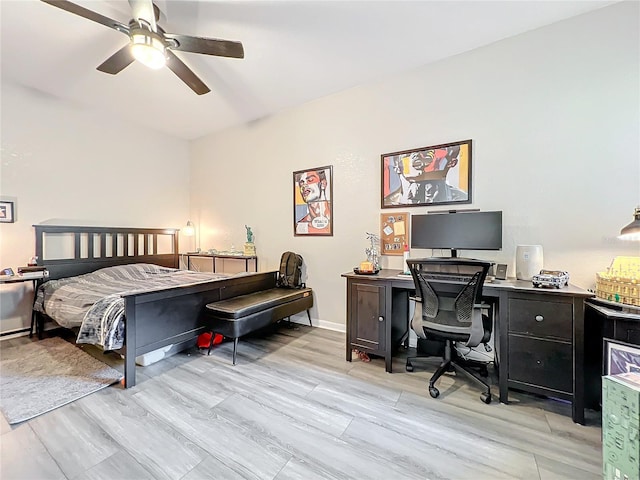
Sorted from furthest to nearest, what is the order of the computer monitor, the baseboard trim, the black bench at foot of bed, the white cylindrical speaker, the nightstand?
1. the baseboard trim
2. the nightstand
3. the black bench at foot of bed
4. the computer monitor
5. the white cylindrical speaker

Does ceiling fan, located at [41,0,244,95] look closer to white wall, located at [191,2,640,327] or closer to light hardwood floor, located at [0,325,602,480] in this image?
white wall, located at [191,2,640,327]

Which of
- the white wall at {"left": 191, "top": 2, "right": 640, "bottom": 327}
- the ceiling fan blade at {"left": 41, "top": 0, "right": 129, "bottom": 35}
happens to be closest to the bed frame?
the white wall at {"left": 191, "top": 2, "right": 640, "bottom": 327}

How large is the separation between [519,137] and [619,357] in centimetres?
182

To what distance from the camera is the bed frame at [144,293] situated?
2.21 metres

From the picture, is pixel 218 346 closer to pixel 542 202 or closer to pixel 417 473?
pixel 417 473

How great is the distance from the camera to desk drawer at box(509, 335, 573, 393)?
1.78m

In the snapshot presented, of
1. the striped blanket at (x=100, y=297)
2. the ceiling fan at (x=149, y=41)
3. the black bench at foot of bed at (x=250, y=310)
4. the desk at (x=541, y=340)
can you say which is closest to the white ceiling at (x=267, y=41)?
the ceiling fan at (x=149, y=41)

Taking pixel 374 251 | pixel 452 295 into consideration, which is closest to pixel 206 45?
pixel 374 251

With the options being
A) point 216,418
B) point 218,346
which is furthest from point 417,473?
point 218,346

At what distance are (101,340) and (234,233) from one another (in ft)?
8.38

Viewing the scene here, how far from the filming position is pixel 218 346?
295 cm

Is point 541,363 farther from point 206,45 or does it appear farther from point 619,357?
point 206,45

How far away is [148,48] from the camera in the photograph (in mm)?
1999

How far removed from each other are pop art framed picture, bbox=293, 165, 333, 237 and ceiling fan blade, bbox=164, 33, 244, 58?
1638 millimetres
